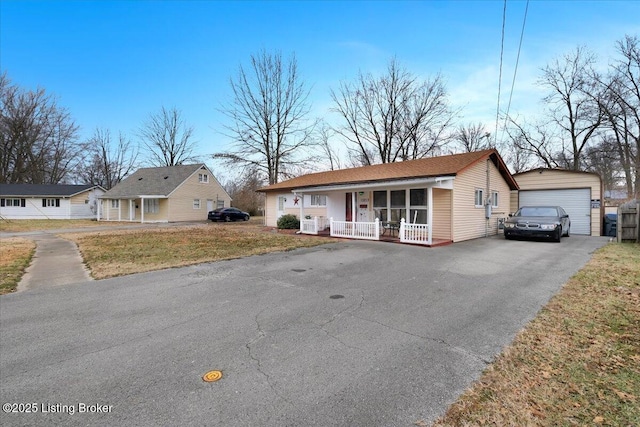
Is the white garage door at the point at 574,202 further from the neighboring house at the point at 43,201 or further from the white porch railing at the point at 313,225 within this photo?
the neighboring house at the point at 43,201

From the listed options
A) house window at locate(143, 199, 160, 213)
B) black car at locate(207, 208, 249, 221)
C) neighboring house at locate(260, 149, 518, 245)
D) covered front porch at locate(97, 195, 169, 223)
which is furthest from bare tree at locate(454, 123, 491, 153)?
house window at locate(143, 199, 160, 213)

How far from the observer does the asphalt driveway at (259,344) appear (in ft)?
7.59

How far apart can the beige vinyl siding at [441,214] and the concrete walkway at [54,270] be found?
12247 mm

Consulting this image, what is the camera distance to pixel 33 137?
36562mm

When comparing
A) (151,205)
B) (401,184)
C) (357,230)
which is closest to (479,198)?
(401,184)

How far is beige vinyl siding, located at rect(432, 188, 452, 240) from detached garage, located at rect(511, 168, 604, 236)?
7.94 meters

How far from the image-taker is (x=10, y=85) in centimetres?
3400

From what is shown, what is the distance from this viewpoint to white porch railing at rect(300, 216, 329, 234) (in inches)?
611

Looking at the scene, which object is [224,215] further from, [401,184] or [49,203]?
[49,203]

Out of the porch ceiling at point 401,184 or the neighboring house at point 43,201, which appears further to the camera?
the neighboring house at point 43,201

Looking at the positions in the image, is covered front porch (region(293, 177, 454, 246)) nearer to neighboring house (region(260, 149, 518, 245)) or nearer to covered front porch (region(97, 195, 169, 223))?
neighboring house (region(260, 149, 518, 245))

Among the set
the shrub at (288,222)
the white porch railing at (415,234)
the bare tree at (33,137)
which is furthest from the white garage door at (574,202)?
the bare tree at (33,137)

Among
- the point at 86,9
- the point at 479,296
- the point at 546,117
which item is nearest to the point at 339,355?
the point at 479,296

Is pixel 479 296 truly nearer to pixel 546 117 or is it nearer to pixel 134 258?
pixel 134 258
